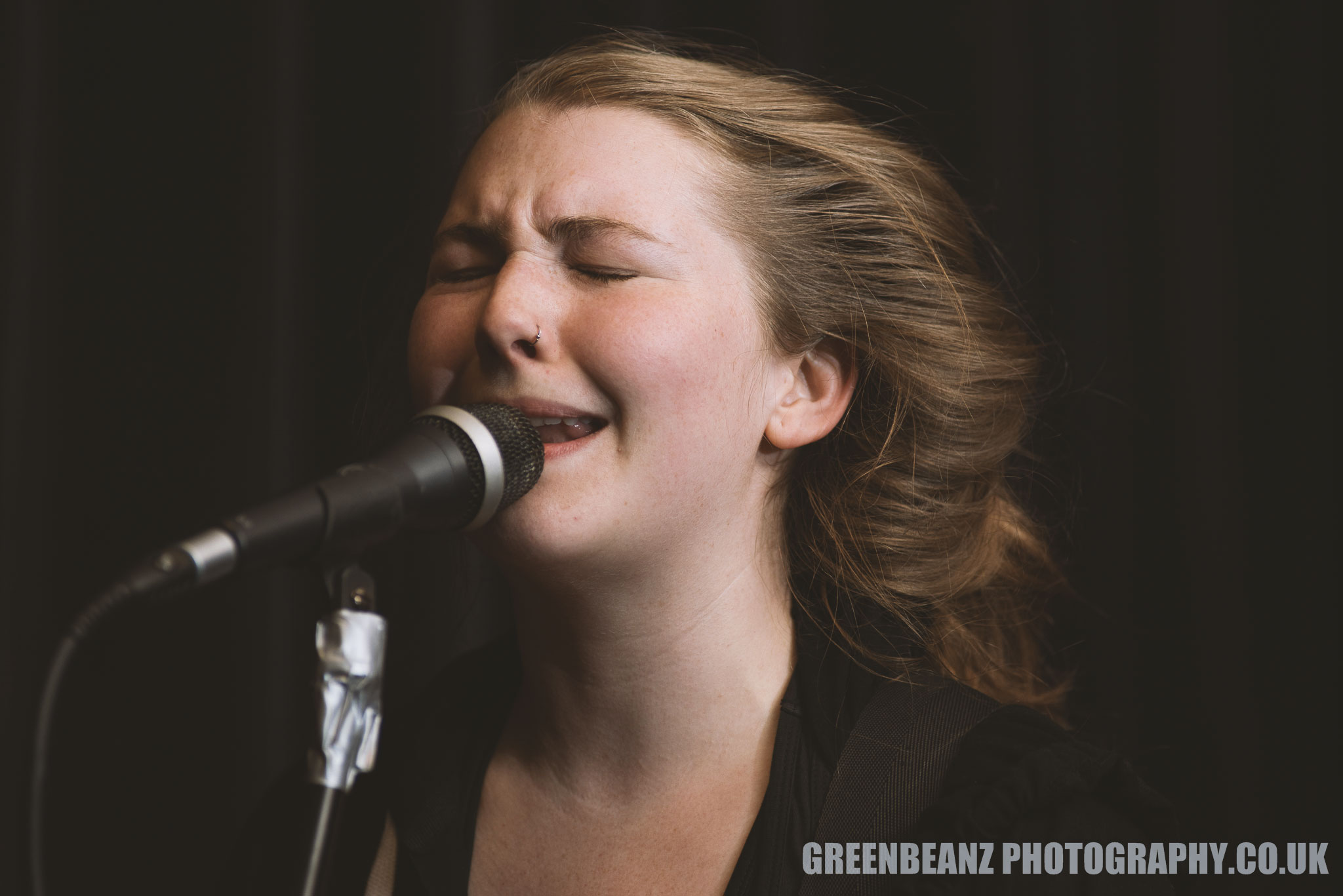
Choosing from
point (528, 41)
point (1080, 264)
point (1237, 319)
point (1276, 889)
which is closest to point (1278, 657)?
point (1276, 889)

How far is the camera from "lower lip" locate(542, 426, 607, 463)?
1101mm

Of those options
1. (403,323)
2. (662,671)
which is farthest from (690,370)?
(403,323)

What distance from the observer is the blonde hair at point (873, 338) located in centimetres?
128

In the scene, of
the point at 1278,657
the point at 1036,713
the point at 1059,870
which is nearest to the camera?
the point at 1059,870

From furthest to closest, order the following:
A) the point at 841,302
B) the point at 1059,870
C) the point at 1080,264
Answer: the point at 1080,264, the point at 841,302, the point at 1059,870

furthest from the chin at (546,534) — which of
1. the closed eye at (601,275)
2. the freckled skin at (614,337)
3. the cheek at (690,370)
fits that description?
the closed eye at (601,275)

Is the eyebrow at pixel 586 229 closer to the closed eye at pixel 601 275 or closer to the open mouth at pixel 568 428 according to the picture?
the closed eye at pixel 601 275

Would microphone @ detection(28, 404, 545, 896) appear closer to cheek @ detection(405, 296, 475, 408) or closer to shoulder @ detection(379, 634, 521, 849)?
cheek @ detection(405, 296, 475, 408)

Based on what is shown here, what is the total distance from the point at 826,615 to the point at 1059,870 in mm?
417

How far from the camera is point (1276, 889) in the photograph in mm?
1404

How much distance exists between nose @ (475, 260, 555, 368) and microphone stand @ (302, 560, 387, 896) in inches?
14.7

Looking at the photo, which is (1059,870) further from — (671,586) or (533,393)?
(533,393)

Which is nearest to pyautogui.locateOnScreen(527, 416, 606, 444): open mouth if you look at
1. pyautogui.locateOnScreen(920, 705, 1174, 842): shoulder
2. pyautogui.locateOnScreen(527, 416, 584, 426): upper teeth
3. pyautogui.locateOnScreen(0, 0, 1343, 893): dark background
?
pyautogui.locateOnScreen(527, 416, 584, 426): upper teeth

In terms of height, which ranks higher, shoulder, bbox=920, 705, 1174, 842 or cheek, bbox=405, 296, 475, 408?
cheek, bbox=405, 296, 475, 408
